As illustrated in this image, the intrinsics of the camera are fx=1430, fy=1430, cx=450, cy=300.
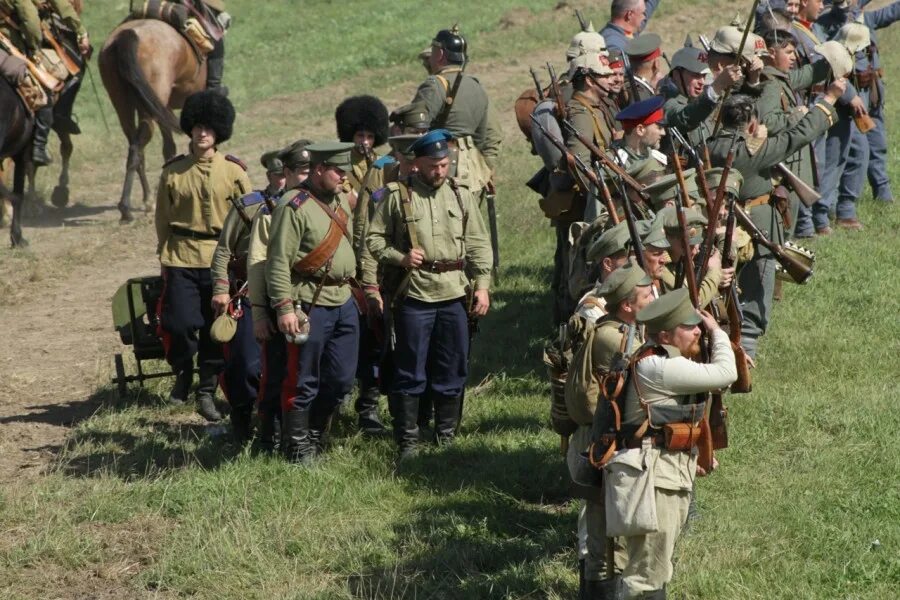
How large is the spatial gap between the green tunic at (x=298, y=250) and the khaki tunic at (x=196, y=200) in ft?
4.46

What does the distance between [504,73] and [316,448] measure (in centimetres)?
1610

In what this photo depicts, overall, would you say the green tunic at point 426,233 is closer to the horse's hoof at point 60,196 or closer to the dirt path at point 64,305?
the dirt path at point 64,305

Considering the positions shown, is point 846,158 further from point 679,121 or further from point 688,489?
point 688,489

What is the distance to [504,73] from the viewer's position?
23.9 m

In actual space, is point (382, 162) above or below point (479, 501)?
above

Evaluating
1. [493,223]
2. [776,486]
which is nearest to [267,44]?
[493,223]

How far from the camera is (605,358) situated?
591 centimetres

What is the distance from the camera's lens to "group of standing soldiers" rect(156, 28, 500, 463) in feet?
26.7

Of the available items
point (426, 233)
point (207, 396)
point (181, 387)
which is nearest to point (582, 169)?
point (426, 233)

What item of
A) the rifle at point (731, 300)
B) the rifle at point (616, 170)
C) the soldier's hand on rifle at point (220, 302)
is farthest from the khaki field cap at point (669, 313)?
the soldier's hand on rifle at point (220, 302)

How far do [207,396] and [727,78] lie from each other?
4039 millimetres

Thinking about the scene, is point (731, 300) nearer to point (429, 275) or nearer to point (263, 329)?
point (429, 275)

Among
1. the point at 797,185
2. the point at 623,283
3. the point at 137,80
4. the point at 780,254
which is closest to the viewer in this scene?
the point at 623,283

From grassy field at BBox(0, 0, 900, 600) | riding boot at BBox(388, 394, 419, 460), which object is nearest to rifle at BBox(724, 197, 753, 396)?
grassy field at BBox(0, 0, 900, 600)
